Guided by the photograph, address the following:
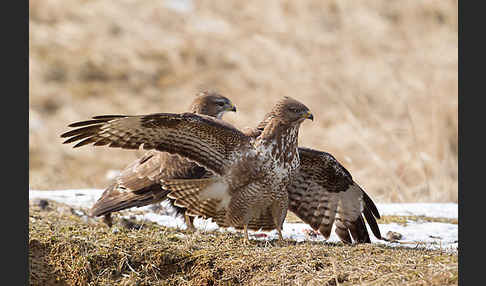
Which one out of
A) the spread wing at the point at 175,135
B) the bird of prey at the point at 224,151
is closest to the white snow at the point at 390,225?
the bird of prey at the point at 224,151

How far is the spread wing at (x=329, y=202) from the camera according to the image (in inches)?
243

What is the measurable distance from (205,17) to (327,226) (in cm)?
1252

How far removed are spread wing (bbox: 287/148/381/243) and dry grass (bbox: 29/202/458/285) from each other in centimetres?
75

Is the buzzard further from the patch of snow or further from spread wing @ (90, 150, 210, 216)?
the patch of snow

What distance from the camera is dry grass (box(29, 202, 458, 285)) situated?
4535 mm

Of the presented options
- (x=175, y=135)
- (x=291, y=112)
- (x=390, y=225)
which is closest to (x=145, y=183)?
(x=175, y=135)

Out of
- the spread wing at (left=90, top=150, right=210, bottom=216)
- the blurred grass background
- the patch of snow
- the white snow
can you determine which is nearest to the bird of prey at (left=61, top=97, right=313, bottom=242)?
the spread wing at (left=90, top=150, right=210, bottom=216)

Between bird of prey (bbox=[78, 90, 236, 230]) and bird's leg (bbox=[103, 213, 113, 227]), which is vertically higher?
bird of prey (bbox=[78, 90, 236, 230])

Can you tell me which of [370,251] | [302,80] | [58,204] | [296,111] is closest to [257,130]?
[296,111]

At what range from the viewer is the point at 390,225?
22.0ft

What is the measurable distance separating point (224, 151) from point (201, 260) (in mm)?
966

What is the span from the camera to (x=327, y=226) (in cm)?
626

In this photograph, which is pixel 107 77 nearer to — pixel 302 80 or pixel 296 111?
pixel 302 80

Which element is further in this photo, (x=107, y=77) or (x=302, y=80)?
(x=107, y=77)
